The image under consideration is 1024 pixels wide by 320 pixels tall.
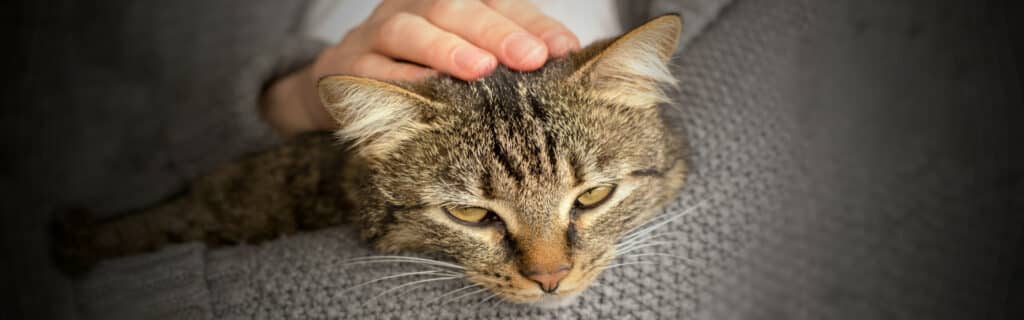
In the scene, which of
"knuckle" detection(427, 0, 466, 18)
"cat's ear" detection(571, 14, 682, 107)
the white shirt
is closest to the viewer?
"cat's ear" detection(571, 14, 682, 107)

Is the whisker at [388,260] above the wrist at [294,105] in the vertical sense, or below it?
below

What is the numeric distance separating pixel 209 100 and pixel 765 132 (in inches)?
42.0

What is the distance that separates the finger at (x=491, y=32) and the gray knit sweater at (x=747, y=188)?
11.9 inches

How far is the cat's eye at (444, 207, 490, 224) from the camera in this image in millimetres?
814

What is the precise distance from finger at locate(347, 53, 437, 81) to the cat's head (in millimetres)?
55

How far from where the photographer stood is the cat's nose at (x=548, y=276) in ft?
2.50

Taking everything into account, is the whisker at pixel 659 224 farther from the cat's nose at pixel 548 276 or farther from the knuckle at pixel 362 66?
the knuckle at pixel 362 66

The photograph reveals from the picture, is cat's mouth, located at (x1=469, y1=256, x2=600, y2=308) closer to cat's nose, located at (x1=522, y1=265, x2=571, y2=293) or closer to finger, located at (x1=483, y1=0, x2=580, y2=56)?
cat's nose, located at (x1=522, y1=265, x2=571, y2=293)

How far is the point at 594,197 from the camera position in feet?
2.73

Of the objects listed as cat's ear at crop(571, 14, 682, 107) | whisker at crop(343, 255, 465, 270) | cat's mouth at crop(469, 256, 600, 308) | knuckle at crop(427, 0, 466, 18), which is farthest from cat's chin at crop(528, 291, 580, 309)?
knuckle at crop(427, 0, 466, 18)

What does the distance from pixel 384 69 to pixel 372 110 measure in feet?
0.45

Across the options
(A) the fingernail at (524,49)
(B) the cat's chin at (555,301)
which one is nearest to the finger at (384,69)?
(A) the fingernail at (524,49)

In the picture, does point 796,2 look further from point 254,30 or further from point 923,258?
point 254,30

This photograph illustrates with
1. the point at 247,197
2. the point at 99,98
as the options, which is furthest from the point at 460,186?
the point at 99,98
